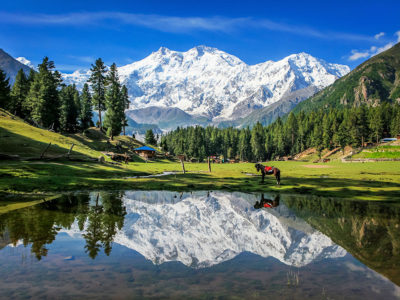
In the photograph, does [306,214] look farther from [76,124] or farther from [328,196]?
[76,124]

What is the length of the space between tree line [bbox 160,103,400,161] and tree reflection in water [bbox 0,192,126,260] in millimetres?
132460

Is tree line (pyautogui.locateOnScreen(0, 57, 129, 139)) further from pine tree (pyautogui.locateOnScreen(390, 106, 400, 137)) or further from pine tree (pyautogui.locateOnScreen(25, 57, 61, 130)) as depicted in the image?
pine tree (pyautogui.locateOnScreen(390, 106, 400, 137))

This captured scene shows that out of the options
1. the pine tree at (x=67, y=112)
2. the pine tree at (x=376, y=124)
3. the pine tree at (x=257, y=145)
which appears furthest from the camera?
the pine tree at (x=257, y=145)

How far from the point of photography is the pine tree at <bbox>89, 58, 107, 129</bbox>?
94062 mm

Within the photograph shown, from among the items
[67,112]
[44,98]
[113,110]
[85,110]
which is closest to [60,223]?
[44,98]

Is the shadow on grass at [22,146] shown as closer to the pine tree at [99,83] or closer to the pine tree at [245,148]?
the pine tree at [99,83]

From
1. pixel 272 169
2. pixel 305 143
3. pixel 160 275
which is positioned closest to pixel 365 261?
pixel 160 275

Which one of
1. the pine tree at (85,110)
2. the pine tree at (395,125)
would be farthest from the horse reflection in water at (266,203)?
the pine tree at (395,125)

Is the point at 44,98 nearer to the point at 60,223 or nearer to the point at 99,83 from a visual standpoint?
the point at 99,83

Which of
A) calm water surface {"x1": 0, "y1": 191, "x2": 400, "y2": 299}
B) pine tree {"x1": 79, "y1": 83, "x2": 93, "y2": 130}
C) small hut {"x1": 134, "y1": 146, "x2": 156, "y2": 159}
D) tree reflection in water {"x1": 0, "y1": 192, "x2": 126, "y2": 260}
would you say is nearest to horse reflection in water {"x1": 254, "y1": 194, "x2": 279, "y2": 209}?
calm water surface {"x1": 0, "y1": 191, "x2": 400, "y2": 299}

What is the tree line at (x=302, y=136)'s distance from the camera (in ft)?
431

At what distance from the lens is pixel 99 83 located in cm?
9538

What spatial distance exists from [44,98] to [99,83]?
2406 centimetres

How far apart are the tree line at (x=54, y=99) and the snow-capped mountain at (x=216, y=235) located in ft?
218
